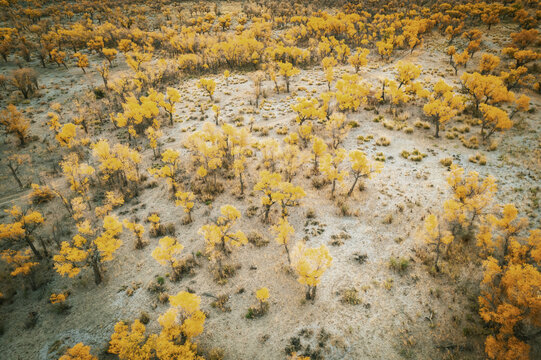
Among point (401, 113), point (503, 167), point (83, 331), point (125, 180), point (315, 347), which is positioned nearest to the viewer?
point (315, 347)

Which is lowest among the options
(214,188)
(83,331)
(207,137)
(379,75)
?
(83,331)

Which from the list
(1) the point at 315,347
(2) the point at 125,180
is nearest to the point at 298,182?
(1) the point at 315,347

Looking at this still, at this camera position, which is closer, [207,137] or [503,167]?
[503,167]

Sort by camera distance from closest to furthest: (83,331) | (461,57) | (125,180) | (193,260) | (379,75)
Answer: (83,331) < (193,260) < (125,180) < (461,57) < (379,75)

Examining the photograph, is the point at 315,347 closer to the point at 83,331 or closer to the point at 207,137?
the point at 83,331

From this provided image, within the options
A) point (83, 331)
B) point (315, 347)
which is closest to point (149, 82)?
point (83, 331)

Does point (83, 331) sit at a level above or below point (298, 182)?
below

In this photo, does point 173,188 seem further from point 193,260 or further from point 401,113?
point 401,113
